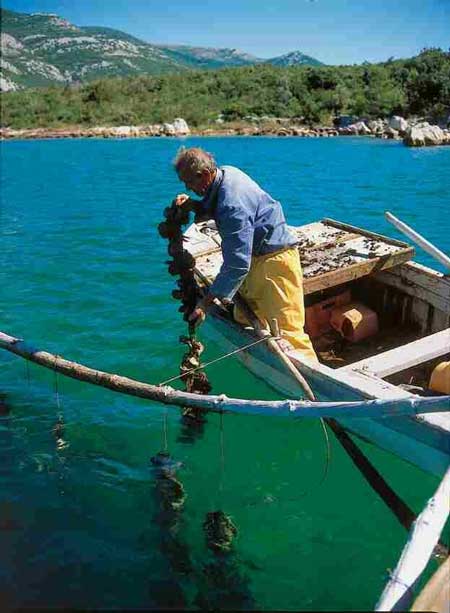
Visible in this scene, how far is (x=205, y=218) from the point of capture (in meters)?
5.65

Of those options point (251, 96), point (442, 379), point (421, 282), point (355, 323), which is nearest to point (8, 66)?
point (251, 96)

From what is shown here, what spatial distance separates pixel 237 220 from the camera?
5.25 meters

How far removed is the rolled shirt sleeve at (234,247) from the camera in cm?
526

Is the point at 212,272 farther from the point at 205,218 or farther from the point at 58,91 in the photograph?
the point at 58,91

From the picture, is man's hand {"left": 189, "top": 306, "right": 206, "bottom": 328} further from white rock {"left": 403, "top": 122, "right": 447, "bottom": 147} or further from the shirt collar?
white rock {"left": 403, "top": 122, "right": 447, "bottom": 147}

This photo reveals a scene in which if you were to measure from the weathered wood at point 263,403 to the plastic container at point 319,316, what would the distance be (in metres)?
3.21

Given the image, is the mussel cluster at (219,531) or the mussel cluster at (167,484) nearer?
the mussel cluster at (219,531)

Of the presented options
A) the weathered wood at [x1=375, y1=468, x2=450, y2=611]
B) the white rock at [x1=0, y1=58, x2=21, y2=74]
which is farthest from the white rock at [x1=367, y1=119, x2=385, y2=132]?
the white rock at [x1=0, y1=58, x2=21, y2=74]

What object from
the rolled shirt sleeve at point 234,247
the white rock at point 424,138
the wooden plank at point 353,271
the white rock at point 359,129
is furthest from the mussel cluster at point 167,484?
the white rock at point 359,129

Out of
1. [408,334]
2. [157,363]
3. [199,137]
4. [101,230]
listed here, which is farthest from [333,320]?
[199,137]

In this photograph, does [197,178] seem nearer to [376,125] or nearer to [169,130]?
[376,125]

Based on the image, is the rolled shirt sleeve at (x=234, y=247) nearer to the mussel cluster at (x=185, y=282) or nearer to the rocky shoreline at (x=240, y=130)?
the mussel cluster at (x=185, y=282)

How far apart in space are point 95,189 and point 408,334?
21.3 metres

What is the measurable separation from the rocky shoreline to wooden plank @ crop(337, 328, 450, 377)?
44685 mm
